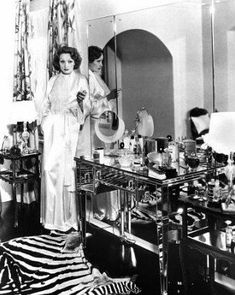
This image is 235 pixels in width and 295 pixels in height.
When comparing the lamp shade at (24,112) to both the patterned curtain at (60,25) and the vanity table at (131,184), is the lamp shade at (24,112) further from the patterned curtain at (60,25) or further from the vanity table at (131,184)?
the vanity table at (131,184)

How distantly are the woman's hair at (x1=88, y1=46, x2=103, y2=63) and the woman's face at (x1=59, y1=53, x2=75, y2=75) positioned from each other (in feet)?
0.75

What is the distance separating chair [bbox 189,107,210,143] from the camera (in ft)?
11.0

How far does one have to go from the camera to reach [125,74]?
384cm

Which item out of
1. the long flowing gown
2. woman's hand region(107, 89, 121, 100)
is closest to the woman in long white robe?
the long flowing gown

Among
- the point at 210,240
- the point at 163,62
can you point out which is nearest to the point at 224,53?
the point at 163,62

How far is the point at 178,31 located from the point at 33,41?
8.43 feet

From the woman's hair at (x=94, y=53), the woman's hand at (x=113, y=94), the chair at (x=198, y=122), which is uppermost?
the woman's hair at (x=94, y=53)

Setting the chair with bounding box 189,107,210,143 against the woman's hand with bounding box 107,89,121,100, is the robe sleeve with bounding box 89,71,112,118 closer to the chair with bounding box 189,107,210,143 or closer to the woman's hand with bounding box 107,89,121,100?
the woman's hand with bounding box 107,89,121,100

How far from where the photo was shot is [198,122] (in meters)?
3.38

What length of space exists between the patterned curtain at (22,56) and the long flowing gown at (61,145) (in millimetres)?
792

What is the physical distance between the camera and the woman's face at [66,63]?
14.7ft

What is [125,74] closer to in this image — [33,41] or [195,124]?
[195,124]

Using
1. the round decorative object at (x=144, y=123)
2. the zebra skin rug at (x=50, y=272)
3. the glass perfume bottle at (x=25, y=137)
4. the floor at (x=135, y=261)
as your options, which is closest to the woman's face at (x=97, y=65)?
the round decorative object at (x=144, y=123)

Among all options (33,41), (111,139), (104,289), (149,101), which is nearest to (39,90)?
(33,41)
